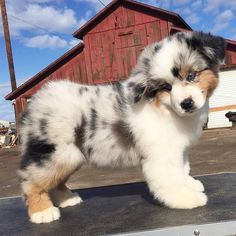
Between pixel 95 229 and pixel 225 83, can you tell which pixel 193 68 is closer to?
pixel 95 229

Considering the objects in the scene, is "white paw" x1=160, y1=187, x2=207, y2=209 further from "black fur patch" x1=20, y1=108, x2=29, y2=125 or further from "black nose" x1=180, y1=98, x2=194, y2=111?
"black fur patch" x1=20, y1=108, x2=29, y2=125

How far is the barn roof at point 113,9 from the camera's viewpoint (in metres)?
22.8

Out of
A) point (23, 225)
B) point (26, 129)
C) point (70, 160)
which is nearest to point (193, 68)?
point (70, 160)

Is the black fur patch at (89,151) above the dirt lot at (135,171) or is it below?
above

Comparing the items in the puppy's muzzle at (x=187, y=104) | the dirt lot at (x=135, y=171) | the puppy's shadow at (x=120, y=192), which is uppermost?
the puppy's muzzle at (x=187, y=104)

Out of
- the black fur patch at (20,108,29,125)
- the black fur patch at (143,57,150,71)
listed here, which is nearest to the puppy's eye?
the black fur patch at (143,57,150,71)

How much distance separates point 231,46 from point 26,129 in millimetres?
20366

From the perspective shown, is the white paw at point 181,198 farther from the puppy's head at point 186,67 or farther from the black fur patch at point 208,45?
the black fur patch at point 208,45

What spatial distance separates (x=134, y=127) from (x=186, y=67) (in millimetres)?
614

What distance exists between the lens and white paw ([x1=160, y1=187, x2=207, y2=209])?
335 centimetres

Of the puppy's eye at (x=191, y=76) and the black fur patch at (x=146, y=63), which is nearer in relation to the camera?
the puppy's eye at (x=191, y=76)

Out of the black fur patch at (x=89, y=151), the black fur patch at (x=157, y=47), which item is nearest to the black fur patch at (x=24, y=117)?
the black fur patch at (x=89, y=151)

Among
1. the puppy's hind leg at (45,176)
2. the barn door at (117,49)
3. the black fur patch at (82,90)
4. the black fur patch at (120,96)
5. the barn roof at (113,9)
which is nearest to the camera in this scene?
the puppy's hind leg at (45,176)

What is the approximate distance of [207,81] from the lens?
3297 millimetres
